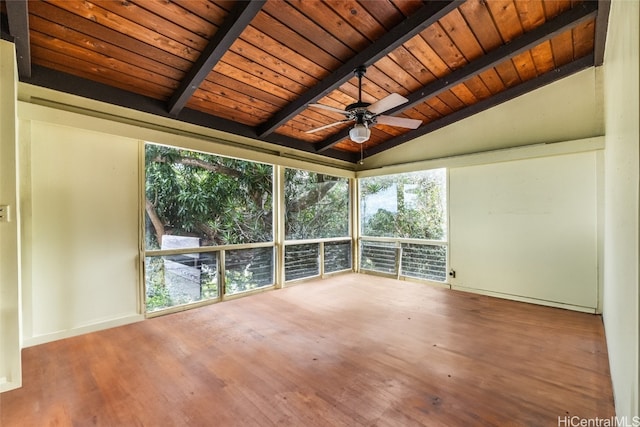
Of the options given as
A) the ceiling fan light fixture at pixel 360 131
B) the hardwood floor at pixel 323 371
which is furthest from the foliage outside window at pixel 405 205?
the ceiling fan light fixture at pixel 360 131

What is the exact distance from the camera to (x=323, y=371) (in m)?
2.32

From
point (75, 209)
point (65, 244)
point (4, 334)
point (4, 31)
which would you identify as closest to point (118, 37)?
point (4, 31)

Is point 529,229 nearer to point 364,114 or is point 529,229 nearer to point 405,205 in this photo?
point 405,205

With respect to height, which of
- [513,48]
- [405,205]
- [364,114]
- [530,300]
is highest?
[513,48]

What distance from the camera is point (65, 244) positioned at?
2961mm

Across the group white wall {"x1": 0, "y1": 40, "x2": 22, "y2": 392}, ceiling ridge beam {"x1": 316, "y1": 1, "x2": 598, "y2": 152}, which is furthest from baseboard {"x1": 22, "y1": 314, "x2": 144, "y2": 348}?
ceiling ridge beam {"x1": 316, "y1": 1, "x2": 598, "y2": 152}

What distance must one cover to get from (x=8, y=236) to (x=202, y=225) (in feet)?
6.69

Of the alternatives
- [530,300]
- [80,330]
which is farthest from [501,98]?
[80,330]

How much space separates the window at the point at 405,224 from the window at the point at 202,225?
243 cm

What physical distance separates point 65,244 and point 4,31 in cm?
195

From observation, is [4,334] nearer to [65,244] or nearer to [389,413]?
[65,244]

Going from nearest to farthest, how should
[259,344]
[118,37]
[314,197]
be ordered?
[118,37], [259,344], [314,197]

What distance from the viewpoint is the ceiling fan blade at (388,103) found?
261 cm

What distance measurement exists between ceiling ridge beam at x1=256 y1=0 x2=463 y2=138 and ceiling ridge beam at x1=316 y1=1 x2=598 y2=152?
120cm
